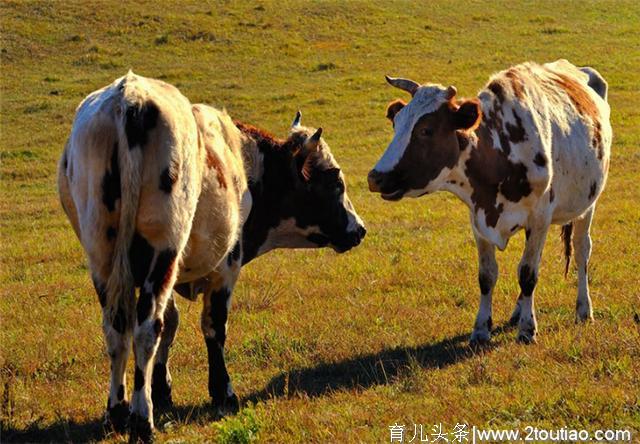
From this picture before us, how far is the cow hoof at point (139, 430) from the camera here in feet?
19.7

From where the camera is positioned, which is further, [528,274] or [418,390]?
[528,274]

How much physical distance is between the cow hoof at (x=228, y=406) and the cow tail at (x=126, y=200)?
144 cm

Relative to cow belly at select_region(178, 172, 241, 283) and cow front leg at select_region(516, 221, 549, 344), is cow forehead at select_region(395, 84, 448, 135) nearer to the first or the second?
cow front leg at select_region(516, 221, 549, 344)

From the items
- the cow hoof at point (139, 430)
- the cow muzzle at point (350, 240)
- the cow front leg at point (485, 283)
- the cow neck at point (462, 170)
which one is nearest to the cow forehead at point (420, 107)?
the cow neck at point (462, 170)

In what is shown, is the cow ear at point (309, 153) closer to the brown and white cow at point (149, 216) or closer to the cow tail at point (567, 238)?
the brown and white cow at point (149, 216)

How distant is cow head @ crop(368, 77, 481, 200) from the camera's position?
8289 millimetres

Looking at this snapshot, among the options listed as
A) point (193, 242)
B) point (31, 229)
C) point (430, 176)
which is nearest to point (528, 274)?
point (430, 176)

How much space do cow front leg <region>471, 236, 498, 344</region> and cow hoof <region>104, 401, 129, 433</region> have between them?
3.71m

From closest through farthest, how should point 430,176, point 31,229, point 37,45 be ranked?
point 430,176
point 31,229
point 37,45

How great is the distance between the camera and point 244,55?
35.5 metres

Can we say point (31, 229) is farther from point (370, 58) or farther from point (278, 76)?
point (370, 58)

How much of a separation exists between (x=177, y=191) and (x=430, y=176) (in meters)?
3.12

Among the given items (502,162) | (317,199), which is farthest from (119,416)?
(502,162)

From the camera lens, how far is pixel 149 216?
580cm
